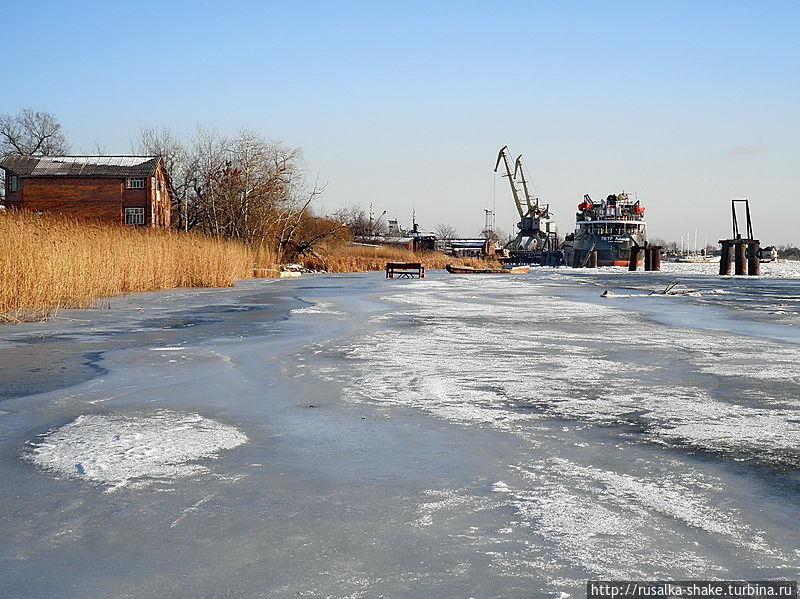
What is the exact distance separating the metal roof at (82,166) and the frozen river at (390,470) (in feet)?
142

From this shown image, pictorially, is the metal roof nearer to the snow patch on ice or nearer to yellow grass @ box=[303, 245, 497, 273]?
yellow grass @ box=[303, 245, 497, 273]

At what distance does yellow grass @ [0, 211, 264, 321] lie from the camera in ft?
43.8

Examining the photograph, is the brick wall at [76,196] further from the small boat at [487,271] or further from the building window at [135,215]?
the small boat at [487,271]

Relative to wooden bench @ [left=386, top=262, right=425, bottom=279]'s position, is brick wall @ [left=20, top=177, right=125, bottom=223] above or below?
above

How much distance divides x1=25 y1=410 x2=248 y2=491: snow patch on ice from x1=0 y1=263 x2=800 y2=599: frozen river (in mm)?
23

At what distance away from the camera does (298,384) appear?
21.8ft

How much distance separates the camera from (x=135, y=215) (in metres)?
49.8

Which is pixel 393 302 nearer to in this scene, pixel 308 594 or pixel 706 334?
pixel 706 334

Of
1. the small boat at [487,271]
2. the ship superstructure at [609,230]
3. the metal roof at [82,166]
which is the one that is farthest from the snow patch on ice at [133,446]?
the ship superstructure at [609,230]

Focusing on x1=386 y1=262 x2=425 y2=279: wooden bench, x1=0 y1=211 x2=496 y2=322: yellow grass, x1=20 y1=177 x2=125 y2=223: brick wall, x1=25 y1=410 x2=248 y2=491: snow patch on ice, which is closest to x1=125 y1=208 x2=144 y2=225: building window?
x1=20 y1=177 x2=125 y2=223: brick wall

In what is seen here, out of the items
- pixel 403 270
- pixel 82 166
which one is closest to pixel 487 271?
pixel 403 270

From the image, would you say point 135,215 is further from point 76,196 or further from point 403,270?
point 403,270

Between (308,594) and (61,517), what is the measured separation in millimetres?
1259

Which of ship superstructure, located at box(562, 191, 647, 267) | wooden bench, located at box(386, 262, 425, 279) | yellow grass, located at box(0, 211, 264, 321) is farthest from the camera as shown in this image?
ship superstructure, located at box(562, 191, 647, 267)
